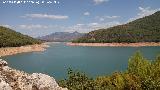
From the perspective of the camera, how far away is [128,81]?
4712 centimetres

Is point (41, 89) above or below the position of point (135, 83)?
above

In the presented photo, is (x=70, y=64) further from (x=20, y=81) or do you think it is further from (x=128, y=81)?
(x=20, y=81)

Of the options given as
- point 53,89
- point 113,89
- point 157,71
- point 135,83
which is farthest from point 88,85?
point 53,89

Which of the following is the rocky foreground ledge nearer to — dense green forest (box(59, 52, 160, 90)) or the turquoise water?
dense green forest (box(59, 52, 160, 90))

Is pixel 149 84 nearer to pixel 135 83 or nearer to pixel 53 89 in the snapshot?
pixel 135 83

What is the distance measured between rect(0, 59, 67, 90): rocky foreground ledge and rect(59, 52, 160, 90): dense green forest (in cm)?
2017

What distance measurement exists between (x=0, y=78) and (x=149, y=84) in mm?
32942

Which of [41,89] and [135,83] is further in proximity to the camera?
[135,83]

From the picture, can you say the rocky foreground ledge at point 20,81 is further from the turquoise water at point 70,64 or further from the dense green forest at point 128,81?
the turquoise water at point 70,64

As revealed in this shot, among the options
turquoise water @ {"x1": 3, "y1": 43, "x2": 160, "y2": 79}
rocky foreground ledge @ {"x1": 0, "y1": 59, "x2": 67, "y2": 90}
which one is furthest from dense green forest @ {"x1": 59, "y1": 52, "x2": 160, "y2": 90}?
turquoise water @ {"x1": 3, "y1": 43, "x2": 160, "y2": 79}

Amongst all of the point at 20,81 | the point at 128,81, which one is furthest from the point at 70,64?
the point at 20,81

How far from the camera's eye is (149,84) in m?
41.3

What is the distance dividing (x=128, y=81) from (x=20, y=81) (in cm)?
3731

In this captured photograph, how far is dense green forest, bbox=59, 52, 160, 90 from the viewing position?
1469 inches
